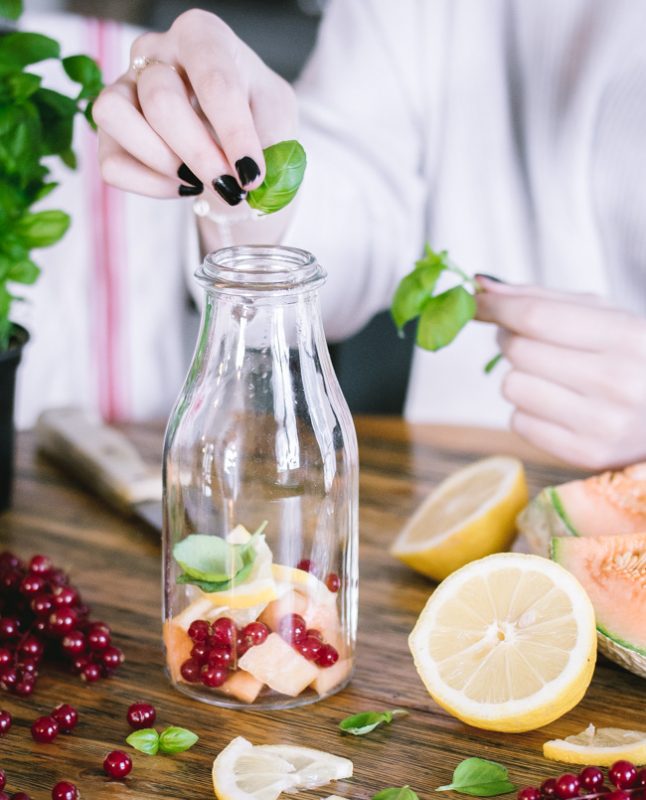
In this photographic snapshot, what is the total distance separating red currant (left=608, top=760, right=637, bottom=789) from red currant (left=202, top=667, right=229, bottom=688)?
0.28 m

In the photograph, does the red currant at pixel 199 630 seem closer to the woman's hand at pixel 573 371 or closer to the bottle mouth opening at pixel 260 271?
the bottle mouth opening at pixel 260 271

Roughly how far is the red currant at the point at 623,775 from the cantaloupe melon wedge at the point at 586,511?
0.81ft

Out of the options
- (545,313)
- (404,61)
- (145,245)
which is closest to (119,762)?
(545,313)

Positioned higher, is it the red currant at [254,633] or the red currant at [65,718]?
the red currant at [254,633]

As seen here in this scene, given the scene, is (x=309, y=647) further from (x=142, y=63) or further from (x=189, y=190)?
(x=142, y=63)

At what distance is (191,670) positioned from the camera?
2.64ft

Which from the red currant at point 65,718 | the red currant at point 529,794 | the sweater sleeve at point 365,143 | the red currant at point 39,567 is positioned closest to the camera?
the red currant at point 529,794

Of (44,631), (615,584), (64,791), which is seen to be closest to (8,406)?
(44,631)

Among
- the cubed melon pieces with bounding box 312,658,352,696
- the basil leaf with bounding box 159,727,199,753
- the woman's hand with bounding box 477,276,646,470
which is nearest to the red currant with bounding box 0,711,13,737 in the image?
the basil leaf with bounding box 159,727,199,753

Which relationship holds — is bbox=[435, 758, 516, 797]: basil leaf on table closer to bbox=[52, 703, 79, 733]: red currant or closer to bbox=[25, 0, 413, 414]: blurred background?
bbox=[52, 703, 79, 733]: red currant

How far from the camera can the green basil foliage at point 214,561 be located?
0.79 metres

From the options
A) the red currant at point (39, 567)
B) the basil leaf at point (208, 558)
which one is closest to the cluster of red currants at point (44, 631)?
the red currant at point (39, 567)

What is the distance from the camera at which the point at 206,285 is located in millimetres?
763

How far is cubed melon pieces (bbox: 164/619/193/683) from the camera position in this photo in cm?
81
